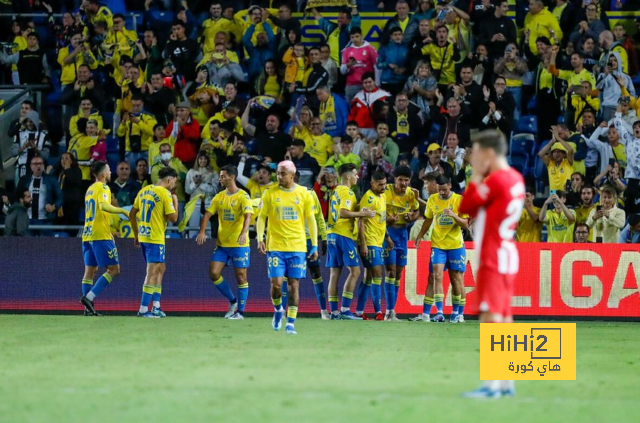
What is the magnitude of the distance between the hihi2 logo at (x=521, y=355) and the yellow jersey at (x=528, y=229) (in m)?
9.76

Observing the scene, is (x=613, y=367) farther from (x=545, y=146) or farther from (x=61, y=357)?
(x=545, y=146)

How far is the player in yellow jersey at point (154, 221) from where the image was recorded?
17703 millimetres

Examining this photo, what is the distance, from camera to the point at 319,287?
18.4 metres

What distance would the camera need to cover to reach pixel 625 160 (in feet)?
68.6

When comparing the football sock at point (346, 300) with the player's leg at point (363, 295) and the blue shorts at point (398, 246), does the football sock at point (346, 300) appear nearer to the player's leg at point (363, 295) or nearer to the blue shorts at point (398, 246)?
the player's leg at point (363, 295)

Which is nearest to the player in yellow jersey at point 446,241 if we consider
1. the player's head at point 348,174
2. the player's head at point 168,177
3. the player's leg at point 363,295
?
the player's leg at point 363,295

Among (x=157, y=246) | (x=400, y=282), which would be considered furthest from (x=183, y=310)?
(x=400, y=282)

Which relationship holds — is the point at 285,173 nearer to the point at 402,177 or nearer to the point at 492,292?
the point at 402,177

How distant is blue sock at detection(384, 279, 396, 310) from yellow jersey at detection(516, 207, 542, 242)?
3497mm

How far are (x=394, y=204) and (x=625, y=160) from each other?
564 cm

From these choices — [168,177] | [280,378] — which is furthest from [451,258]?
[280,378]

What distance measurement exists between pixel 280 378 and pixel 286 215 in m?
5.11

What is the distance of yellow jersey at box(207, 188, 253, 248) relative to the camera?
17.4 meters

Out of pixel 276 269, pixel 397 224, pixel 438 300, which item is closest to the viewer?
pixel 276 269
